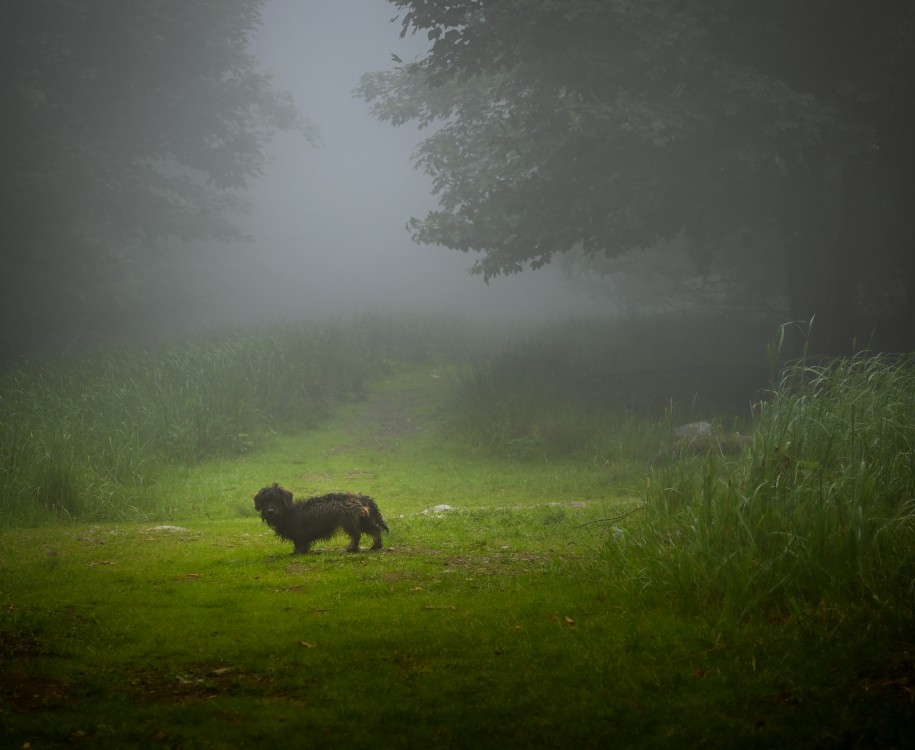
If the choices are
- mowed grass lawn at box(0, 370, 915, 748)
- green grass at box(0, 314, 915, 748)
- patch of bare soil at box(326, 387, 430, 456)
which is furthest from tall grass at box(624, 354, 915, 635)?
patch of bare soil at box(326, 387, 430, 456)

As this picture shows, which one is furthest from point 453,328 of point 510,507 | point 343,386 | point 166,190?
point 510,507

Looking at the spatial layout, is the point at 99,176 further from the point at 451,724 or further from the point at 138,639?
the point at 451,724

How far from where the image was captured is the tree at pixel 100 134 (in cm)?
1942

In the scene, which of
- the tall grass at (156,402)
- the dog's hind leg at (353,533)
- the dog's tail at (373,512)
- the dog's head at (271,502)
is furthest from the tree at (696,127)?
the dog's head at (271,502)

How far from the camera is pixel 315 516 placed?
6.92 metres

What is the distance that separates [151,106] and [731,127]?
1669 cm

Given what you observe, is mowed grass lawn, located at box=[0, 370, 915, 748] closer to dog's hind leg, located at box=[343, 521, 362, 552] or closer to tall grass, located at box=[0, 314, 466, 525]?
dog's hind leg, located at box=[343, 521, 362, 552]

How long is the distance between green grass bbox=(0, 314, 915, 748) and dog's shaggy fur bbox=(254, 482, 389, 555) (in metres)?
0.24

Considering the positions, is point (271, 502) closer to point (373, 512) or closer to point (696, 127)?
point (373, 512)

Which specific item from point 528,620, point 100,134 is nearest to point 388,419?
point 528,620

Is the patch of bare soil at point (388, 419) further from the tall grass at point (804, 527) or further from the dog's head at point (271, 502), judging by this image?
the tall grass at point (804, 527)

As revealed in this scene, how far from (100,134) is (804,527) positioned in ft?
70.9

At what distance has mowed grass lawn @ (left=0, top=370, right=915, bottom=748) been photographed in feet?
11.7

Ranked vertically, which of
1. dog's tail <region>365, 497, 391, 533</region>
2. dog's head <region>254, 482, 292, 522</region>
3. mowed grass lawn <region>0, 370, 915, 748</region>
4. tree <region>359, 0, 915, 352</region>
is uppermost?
tree <region>359, 0, 915, 352</region>
